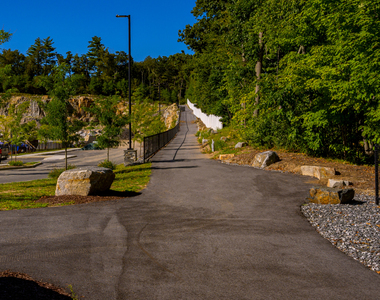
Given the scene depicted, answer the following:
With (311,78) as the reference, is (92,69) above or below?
above

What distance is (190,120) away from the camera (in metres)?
86.4

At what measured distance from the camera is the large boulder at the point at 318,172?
13164 millimetres

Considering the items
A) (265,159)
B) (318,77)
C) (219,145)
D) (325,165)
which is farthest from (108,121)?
(325,165)

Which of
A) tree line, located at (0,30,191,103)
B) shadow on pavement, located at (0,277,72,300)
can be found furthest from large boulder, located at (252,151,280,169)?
tree line, located at (0,30,191,103)

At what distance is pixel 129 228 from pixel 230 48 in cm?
2900

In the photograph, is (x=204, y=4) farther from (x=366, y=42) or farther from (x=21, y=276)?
(x=21, y=276)

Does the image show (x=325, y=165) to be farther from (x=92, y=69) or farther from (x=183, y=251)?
(x=92, y=69)

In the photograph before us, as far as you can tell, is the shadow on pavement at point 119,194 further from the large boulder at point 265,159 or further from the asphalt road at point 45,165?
the asphalt road at point 45,165

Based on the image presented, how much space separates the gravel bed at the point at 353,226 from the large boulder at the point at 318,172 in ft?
10.7

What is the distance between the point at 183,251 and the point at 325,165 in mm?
11472

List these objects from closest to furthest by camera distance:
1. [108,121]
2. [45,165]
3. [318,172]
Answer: [318,172] < [108,121] < [45,165]

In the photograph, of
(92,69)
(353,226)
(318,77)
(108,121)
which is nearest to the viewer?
(353,226)

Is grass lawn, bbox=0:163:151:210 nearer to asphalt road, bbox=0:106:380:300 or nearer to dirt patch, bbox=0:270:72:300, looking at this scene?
asphalt road, bbox=0:106:380:300

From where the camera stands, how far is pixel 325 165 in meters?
15.0
